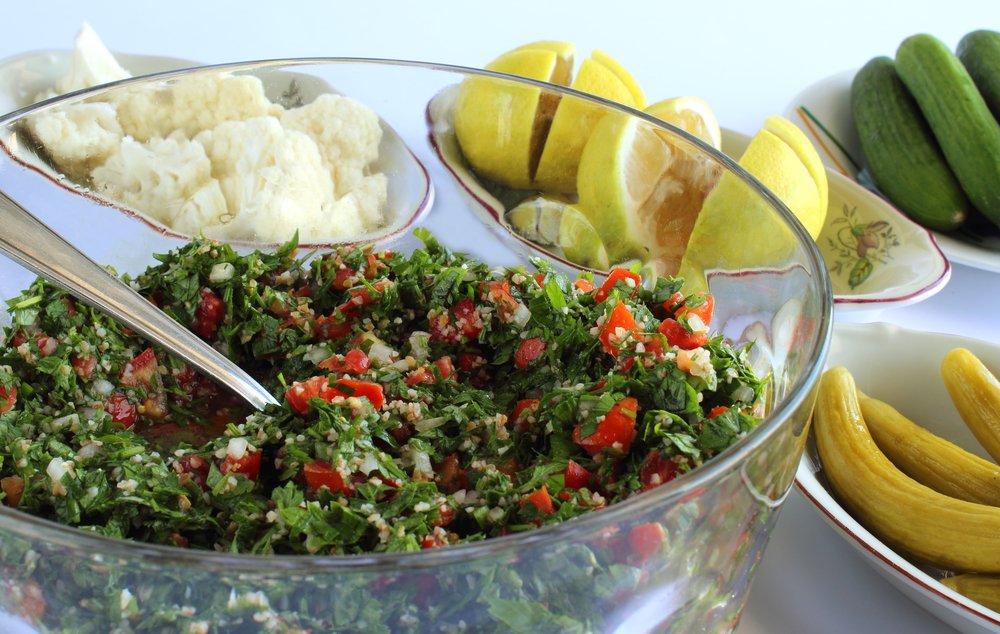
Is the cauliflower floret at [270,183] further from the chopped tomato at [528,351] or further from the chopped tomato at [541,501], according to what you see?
the chopped tomato at [541,501]

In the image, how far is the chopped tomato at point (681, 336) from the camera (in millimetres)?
1073

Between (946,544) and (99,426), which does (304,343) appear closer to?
(99,426)

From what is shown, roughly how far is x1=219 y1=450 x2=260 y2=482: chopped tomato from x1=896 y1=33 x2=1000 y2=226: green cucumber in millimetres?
1588

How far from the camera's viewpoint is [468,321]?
115cm

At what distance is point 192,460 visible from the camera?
37.1 inches

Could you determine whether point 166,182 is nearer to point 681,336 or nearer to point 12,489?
point 12,489

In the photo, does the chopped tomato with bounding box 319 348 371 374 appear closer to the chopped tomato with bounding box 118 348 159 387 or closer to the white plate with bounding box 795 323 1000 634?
the chopped tomato with bounding box 118 348 159 387

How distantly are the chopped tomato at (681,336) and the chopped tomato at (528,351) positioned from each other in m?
0.14

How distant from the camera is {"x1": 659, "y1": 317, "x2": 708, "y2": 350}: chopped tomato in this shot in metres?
1.07

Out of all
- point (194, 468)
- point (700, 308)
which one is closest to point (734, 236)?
point (700, 308)

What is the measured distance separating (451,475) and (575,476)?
0.13 meters

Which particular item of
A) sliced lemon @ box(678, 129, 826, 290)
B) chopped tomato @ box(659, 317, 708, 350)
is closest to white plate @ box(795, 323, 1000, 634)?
sliced lemon @ box(678, 129, 826, 290)

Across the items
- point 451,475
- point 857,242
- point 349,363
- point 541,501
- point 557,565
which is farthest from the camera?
point 857,242

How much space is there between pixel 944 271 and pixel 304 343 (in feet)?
3.69
